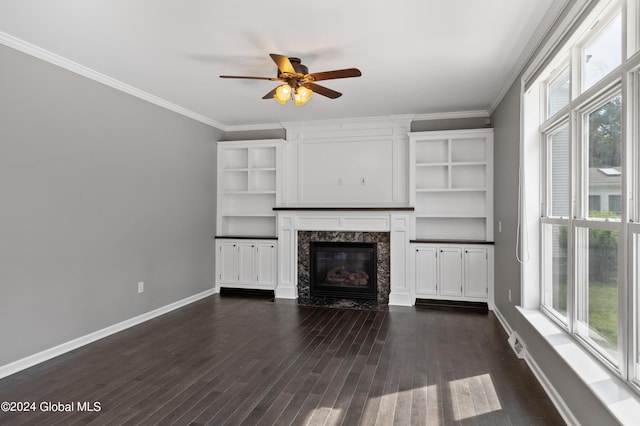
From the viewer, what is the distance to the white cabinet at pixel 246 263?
5789 millimetres

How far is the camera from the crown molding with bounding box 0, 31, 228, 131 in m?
3.01

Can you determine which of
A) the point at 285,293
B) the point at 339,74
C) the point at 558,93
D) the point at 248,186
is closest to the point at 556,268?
the point at 558,93

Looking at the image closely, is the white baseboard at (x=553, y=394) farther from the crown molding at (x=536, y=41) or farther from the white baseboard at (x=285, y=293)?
the white baseboard at (x=285, y=293)

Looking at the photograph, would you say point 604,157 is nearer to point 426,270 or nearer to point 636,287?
point 636,287

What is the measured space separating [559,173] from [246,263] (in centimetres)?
438

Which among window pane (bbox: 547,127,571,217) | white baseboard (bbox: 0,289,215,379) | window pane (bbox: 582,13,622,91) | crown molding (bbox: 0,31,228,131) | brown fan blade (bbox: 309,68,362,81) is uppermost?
crown molding (bbox: 0,31,228,131)

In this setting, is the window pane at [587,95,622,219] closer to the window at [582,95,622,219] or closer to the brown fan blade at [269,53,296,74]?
the window at [582,95,622,219]

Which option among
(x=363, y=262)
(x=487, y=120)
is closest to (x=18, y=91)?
(x=363, y=262)

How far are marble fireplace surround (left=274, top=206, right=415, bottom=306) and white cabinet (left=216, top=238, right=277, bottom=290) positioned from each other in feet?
0.60

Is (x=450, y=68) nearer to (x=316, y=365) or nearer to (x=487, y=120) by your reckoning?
(x=487, y=120)

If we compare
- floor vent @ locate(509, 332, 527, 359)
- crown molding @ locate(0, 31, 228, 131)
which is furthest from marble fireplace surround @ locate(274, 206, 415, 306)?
crown molding @ locate(0, 31, 228, 131)

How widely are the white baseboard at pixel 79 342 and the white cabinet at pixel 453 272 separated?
10.9 feet

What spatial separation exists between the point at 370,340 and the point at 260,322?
53.4 inches

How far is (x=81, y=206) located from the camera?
3.62 m
